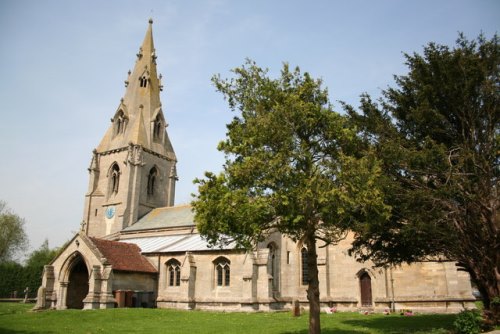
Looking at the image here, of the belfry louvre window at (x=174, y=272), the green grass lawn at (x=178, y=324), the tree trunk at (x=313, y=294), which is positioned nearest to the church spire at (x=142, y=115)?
the belfry louvre window at (x=174, y=272)

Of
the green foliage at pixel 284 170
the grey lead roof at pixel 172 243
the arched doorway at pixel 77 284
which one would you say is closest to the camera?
the green foliage at pixel 284 170

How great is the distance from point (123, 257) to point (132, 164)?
622 inches

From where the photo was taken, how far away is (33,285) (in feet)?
188

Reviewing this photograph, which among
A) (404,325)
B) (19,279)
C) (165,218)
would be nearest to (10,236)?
(19,279)

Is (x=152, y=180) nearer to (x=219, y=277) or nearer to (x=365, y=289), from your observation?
(x=219, y=277)

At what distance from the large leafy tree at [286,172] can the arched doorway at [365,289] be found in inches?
630

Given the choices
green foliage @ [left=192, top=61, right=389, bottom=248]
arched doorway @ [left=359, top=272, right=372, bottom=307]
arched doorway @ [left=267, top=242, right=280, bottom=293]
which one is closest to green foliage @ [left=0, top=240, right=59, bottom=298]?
arched doorway @ [left=267, top=242, right=280, bottom=293]

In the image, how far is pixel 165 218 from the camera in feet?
148

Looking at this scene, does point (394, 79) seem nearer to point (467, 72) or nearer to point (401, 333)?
point (467, 72)

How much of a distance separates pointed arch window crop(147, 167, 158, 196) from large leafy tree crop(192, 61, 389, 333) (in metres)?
35.3

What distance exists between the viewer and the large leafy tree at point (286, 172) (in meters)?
14.6

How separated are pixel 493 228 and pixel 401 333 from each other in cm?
605

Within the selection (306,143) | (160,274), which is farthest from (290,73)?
(160,274)

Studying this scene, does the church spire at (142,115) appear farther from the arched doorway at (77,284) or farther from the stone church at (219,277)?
the arched doorway at (77,284)
